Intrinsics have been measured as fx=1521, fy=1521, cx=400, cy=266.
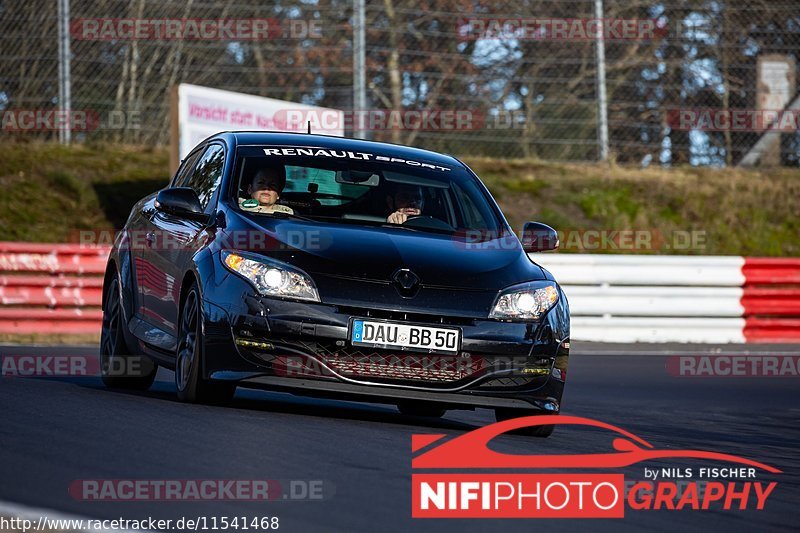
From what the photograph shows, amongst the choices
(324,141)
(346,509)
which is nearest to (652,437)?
(324,141)

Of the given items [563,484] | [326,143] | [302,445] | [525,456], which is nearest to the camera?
[563,484]

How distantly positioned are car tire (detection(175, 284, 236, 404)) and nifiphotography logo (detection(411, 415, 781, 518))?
45.7 inches

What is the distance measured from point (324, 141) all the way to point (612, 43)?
521 inches

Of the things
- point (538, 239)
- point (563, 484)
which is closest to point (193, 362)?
point (538, 239)

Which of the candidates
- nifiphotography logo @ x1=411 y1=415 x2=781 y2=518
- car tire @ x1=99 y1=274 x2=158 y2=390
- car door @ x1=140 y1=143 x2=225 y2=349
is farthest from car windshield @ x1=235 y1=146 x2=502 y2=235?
nifiphotography logo @ x1=411 y1=415 x2=781 y2=518

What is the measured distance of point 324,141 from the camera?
924 centimetres

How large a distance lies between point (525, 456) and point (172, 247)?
2.86 metres

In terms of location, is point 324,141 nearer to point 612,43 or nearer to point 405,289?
point 405,289

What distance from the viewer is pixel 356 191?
8.71 metres

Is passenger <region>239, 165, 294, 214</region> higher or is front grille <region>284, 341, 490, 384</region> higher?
passenger <region>239, 165, 294, 214</region>

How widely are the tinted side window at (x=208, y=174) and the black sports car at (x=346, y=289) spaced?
3 centimetres

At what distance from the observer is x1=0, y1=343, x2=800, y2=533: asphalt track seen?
5.04 m

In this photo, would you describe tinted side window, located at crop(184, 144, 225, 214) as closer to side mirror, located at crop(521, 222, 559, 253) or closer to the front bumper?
the front bumper

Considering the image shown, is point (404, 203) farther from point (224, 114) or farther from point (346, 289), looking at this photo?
point (224, 114)
